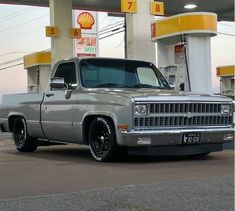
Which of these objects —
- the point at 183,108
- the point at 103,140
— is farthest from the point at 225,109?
the point at 103,140

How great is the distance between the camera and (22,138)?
12.8 meters

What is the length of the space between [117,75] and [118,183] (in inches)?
148

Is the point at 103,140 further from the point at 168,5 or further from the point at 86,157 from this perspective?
the point at 168,5

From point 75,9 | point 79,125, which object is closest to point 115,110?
point 79,125

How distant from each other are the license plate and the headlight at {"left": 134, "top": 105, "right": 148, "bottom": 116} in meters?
0.87

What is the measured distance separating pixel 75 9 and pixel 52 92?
44.5 feet

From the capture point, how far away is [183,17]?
1474cm

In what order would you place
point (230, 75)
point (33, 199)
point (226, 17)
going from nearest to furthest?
point (33, 199)
point (226, 17)
point (230, 75)

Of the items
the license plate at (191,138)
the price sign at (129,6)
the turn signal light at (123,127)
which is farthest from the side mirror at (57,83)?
the price sign at (129,6)

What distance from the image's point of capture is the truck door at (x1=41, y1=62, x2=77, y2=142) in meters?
10.9

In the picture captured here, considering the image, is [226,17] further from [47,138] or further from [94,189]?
[94,189]

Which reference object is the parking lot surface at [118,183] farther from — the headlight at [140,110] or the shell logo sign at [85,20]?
the shell logo sign at [85,20]

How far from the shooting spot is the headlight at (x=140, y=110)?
9.54 metres

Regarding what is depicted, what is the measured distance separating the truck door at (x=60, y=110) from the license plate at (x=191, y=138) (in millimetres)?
2214
